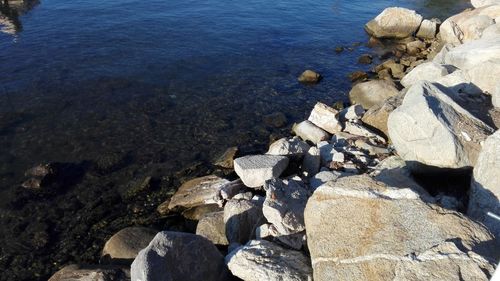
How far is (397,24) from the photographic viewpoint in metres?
35.3

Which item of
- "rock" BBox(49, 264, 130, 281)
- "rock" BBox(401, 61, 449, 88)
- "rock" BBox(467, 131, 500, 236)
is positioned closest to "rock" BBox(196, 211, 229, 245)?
"rock" BBox(49, 264, 130, 281)

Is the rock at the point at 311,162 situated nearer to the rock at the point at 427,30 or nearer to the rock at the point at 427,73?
the rock at the point at 427,73

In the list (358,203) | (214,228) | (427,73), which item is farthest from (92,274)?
(427,73)

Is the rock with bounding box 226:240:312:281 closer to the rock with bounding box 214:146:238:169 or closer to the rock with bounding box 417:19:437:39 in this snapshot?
the rock with bounding box 214:146:238:169

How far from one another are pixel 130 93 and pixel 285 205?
1482 centimetres

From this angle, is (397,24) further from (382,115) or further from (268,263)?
(268,263)

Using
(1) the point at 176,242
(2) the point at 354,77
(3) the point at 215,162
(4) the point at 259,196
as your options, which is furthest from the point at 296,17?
(1) the point at 176,242

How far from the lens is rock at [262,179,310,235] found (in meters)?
12.4

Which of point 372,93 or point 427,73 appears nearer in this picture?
point 427,73

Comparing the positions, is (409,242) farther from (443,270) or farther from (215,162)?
(215,162)

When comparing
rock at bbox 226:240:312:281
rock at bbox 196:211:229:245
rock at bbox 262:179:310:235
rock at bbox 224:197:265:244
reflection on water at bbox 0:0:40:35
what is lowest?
reflection on water at bbox 0:0:40:35

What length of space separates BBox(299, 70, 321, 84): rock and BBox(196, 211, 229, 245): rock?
14839mm

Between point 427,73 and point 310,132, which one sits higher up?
point 427,73

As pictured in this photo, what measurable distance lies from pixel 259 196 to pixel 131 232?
4.50 m
